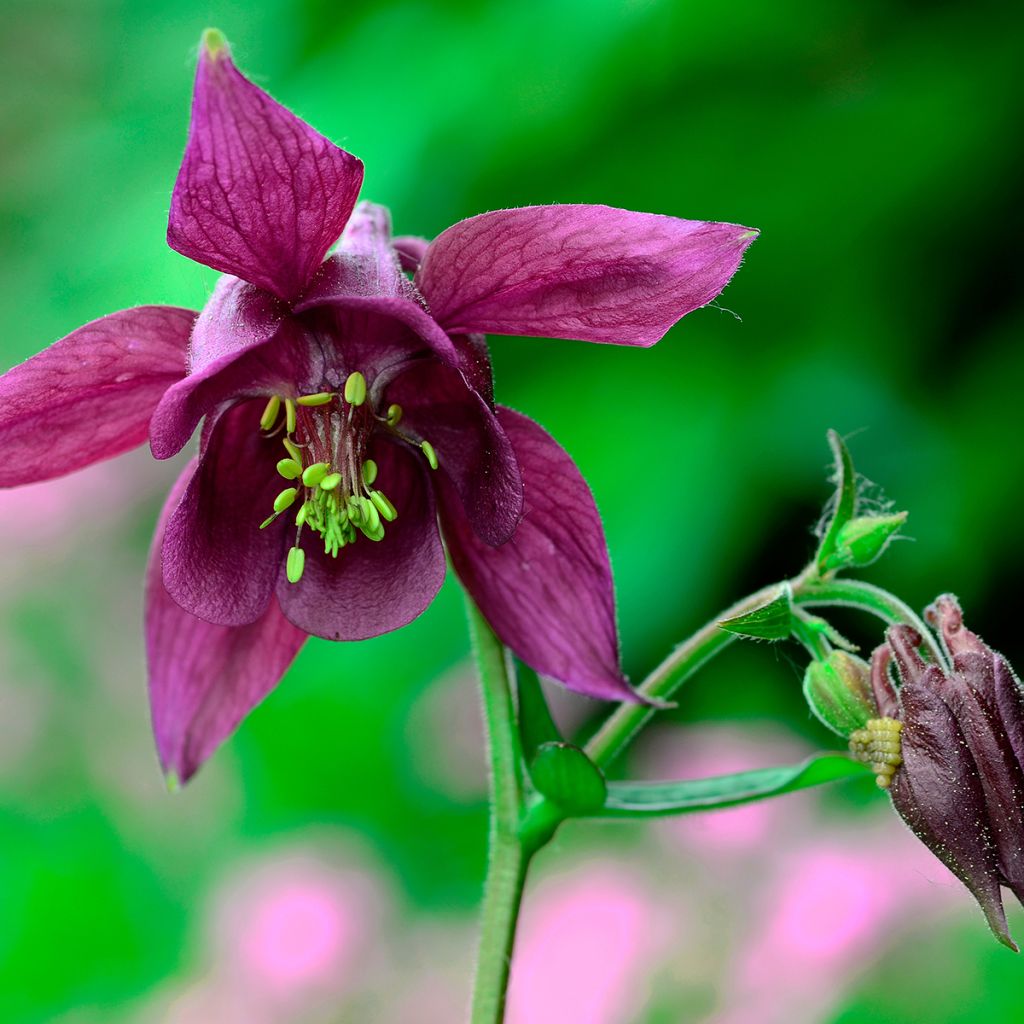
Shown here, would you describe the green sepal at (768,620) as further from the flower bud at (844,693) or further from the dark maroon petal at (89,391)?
the dark maroon petal at (89,391)

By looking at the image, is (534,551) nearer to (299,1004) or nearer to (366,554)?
(366,554)

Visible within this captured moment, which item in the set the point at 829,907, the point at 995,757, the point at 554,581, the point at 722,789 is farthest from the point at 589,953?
the point at 995,757

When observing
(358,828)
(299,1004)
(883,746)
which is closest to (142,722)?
(358,828)

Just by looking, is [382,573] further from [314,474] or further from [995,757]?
[995,757]

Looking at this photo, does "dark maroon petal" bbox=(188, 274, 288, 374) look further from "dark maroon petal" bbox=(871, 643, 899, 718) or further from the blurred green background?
the blurred green background

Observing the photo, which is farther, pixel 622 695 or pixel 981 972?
pixel 981 972

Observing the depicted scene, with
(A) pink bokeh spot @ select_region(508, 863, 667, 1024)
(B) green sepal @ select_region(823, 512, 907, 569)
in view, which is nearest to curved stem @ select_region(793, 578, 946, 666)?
(B) green sepal @ select_region(823, 512, 907, 569)
